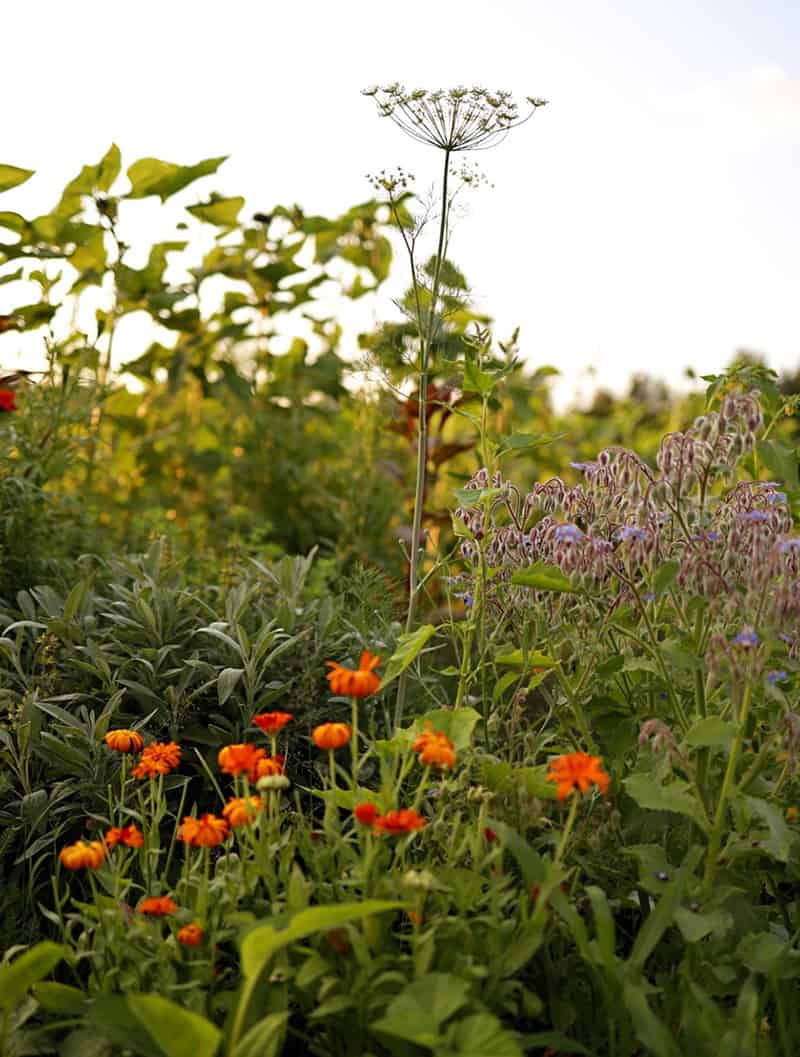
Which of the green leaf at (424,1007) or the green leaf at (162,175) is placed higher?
the green leaf at (162,175)

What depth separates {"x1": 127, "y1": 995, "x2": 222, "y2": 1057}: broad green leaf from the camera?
5.32ft

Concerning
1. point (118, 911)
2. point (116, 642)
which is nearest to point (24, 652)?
point (116, 642)

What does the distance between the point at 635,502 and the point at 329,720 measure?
105 centimetres

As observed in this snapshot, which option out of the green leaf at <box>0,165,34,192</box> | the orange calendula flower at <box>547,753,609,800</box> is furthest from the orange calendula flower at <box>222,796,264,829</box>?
the green leaf at <box>0,165,34,192</box>

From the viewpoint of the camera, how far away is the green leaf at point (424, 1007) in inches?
62.3

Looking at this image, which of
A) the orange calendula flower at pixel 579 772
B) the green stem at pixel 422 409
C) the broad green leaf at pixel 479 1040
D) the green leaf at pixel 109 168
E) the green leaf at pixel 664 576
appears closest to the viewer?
the broad green leaf at pixel 479 1040

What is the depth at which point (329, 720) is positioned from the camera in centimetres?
280

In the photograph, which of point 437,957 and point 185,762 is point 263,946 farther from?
point 185,762

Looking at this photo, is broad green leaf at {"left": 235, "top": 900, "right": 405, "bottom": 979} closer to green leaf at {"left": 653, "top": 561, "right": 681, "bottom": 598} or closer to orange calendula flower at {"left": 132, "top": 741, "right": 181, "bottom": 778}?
orange calendula flower at {"left": 132, "top": 741, "right": 181, "bottom": 778}

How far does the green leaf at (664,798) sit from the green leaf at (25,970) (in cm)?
93

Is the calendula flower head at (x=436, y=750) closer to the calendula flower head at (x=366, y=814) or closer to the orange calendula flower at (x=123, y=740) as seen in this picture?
the calendula flower head at (x=366, y=814)

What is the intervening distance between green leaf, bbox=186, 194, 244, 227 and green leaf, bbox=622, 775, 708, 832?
398 cm

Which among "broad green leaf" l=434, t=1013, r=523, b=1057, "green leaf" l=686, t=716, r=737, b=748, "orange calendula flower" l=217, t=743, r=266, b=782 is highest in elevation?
"green leaf" l=686, t=716, r=737, b=748

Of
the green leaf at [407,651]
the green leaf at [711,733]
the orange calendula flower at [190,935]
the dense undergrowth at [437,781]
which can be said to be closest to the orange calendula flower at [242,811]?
the dense undergrowth at [437,781]
